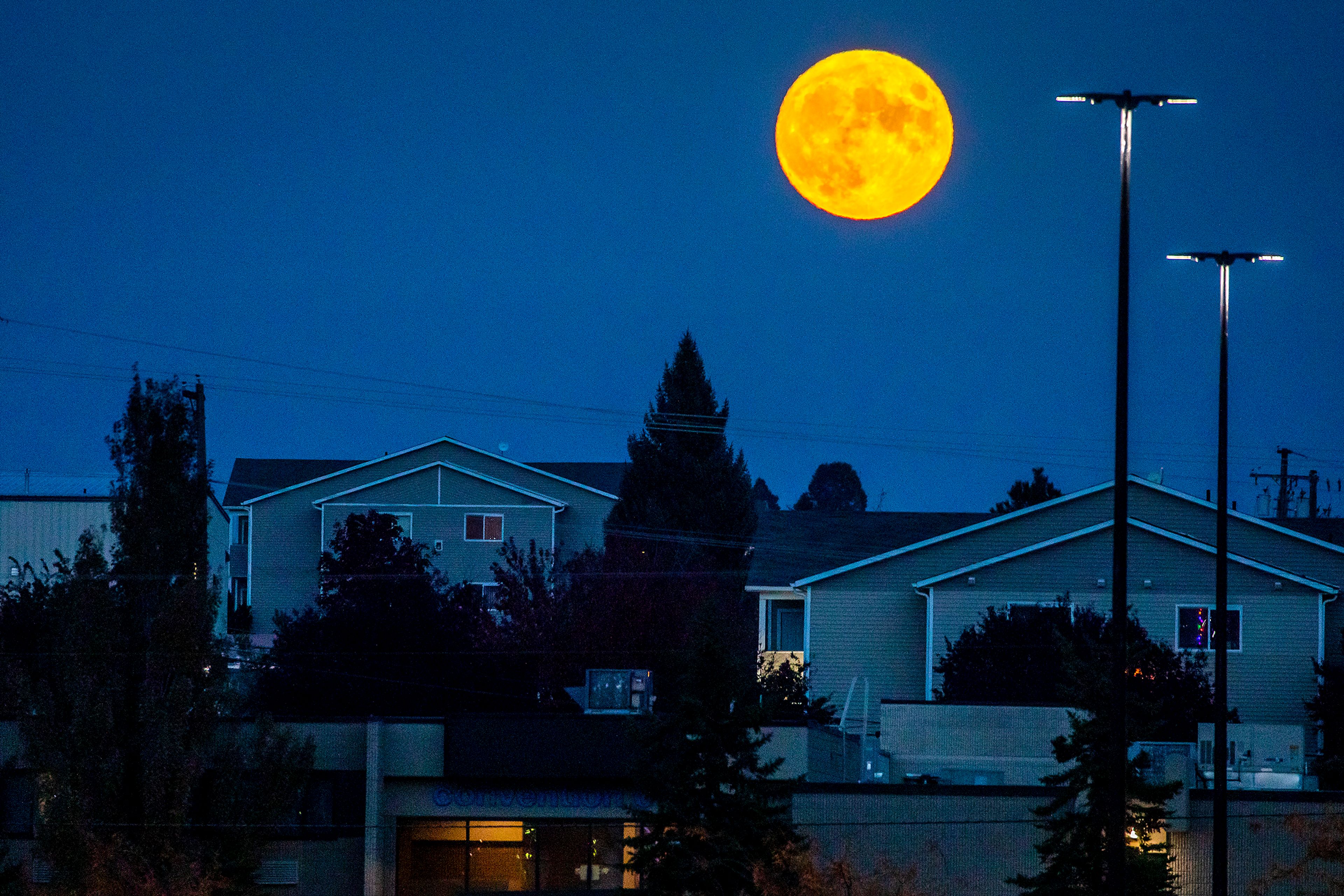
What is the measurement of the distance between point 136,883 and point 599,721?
9818 mm

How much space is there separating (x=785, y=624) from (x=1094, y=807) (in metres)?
24.1

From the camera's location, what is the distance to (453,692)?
46.8 metres

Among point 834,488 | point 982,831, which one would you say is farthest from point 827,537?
point 834,488

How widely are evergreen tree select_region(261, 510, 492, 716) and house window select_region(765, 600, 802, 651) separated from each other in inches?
336

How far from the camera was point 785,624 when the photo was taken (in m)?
46.7

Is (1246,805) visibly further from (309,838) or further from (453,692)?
(453,692)

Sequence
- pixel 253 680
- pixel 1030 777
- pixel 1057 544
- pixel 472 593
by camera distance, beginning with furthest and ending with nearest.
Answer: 1. pixel 472 593
2. pixel 253 680
3. pixel 1057 544
4. pixel 1030 777

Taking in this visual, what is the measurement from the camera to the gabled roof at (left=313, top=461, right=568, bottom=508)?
6147 cm

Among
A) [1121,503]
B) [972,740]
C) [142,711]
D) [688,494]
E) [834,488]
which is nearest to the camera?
[1121,503]

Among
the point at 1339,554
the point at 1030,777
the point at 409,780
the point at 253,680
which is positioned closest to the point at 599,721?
the point at 409,780

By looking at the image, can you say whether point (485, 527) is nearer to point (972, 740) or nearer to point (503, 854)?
point (503, 854)

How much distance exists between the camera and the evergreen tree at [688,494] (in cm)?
6328

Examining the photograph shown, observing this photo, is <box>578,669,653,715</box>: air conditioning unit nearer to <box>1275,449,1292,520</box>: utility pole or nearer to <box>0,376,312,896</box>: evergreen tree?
<box>0,376,312,896</box>: evergreen tree

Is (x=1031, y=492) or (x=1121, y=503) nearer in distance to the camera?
(x=1121, y=503)
